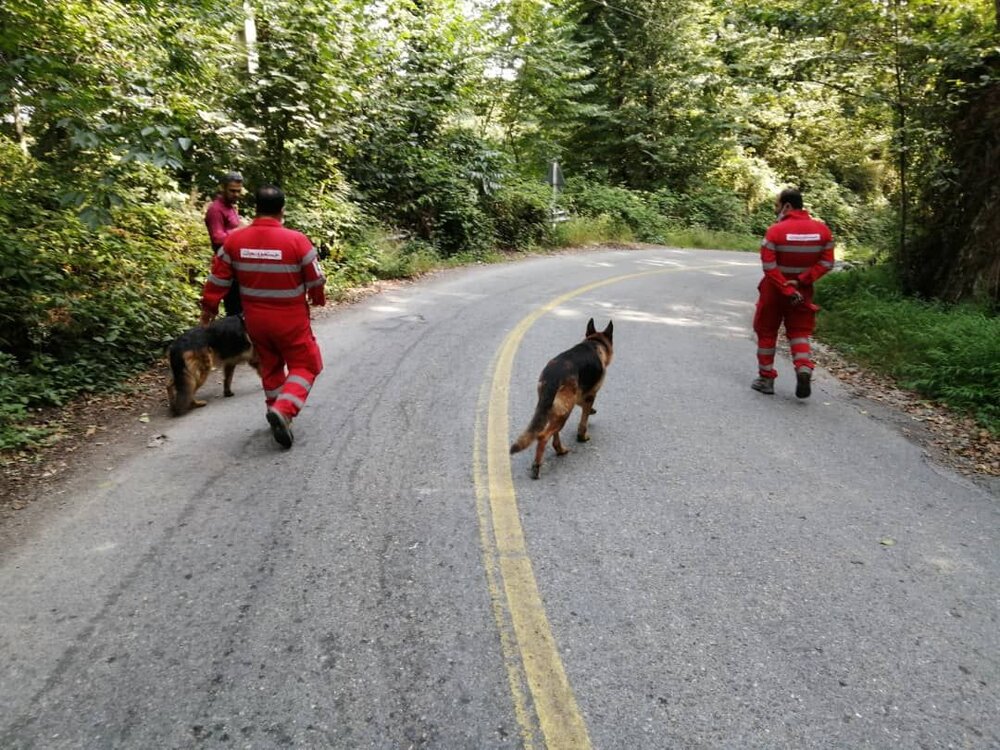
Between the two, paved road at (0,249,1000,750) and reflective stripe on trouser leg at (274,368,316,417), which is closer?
paved road at (0,249,1000,750)

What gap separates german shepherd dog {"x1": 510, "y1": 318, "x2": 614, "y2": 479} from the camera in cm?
408

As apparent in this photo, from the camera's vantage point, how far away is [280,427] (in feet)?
14.5

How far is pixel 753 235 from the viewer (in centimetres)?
2798

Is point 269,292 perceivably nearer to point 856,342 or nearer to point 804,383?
point 804,383

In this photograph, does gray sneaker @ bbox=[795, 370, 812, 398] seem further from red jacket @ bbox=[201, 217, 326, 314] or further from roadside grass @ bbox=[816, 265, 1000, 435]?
red jacket @ bbox=[201, 217, 326, 314]

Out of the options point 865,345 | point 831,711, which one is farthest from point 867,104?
point 831,711

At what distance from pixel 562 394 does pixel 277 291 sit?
7.65 ft

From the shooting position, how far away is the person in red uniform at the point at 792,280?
19.6ft

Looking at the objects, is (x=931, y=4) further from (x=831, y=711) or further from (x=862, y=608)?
(x=831, y=711)

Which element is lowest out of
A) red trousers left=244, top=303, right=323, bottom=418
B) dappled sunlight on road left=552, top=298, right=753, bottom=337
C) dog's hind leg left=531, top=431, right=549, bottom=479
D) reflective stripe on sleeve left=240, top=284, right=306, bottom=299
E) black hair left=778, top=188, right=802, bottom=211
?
dog's hind leg left=531, top=431, right=549, bottom=479

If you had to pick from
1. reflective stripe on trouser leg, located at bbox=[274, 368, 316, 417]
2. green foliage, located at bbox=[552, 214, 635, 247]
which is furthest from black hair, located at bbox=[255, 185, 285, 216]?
green foliage, located at bbox=[552, 214, 635, 247]

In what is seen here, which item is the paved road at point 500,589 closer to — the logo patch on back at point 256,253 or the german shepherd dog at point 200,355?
the german shepherd dog at point 200,355

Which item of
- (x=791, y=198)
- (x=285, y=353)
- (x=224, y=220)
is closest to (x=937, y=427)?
(x=791, y=198)

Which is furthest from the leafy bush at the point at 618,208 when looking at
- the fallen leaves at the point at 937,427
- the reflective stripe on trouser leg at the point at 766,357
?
the reflective stripe on trouser leg at the point at 766,357
